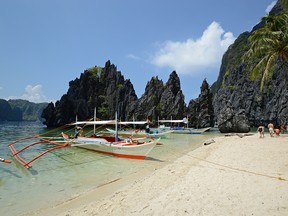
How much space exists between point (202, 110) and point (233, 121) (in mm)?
27178

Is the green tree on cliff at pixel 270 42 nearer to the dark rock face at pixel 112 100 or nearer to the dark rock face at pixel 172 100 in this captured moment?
the dark rock face at pixel 172 100

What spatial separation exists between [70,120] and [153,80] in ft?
146

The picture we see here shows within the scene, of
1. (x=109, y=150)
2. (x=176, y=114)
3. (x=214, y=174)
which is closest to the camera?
(x=214, y=174)

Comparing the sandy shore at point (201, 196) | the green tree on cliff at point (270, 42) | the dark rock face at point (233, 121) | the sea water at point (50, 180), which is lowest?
the sea water at point (50, 180)

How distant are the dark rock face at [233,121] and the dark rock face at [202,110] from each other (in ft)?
76.8

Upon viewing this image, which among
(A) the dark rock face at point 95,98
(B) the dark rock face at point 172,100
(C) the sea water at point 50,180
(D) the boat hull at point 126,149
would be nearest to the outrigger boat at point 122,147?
(D) the boat hull at point 126,149

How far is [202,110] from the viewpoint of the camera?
7912 centimetres

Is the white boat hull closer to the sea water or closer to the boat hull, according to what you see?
the boat hull

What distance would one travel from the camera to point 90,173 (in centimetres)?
1307

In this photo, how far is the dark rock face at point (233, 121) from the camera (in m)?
50.8

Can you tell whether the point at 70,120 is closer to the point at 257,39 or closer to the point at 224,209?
the point at 257,39

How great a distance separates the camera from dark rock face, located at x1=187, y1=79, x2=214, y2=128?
77.7m

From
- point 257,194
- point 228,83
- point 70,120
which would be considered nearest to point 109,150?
point 257,194

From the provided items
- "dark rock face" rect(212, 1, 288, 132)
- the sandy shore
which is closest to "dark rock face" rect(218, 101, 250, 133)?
"dark rock face" rect(212, 1, 288, 132)
